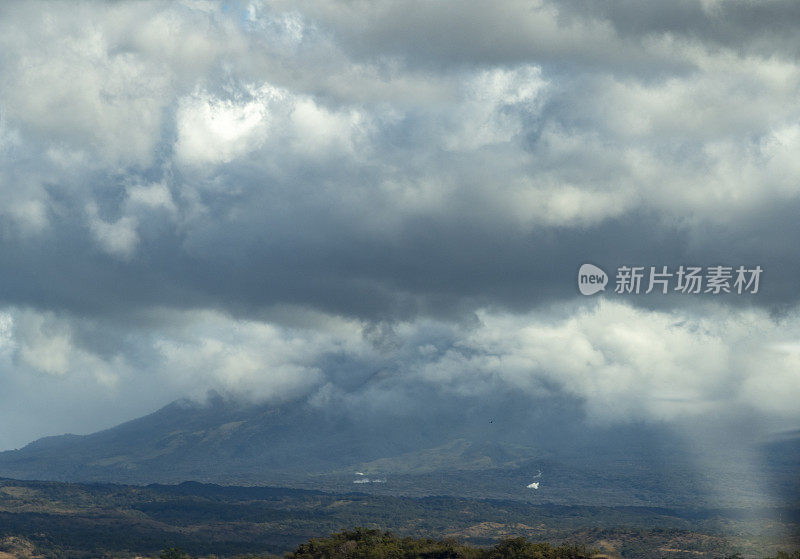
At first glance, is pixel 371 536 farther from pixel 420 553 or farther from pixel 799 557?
pixel 799 557

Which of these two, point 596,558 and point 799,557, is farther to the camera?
point 799,557

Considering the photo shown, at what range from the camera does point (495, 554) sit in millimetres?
155375

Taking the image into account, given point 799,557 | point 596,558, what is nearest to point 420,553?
point 596,558

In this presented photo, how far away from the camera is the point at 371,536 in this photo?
174 metres

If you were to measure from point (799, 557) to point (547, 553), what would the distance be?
4650 centimetres

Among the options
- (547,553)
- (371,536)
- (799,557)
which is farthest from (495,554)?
(799,557)

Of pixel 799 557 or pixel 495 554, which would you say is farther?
pixel 799 557

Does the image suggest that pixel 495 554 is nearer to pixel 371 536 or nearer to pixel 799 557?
pixel 371 536

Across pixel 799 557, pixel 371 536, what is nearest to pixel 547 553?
pixel 371 536

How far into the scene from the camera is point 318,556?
163 m

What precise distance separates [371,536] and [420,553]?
17.2 metres

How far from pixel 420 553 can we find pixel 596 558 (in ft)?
87.5

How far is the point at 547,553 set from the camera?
152125 millimetres

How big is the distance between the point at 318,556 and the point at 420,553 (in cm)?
1681
